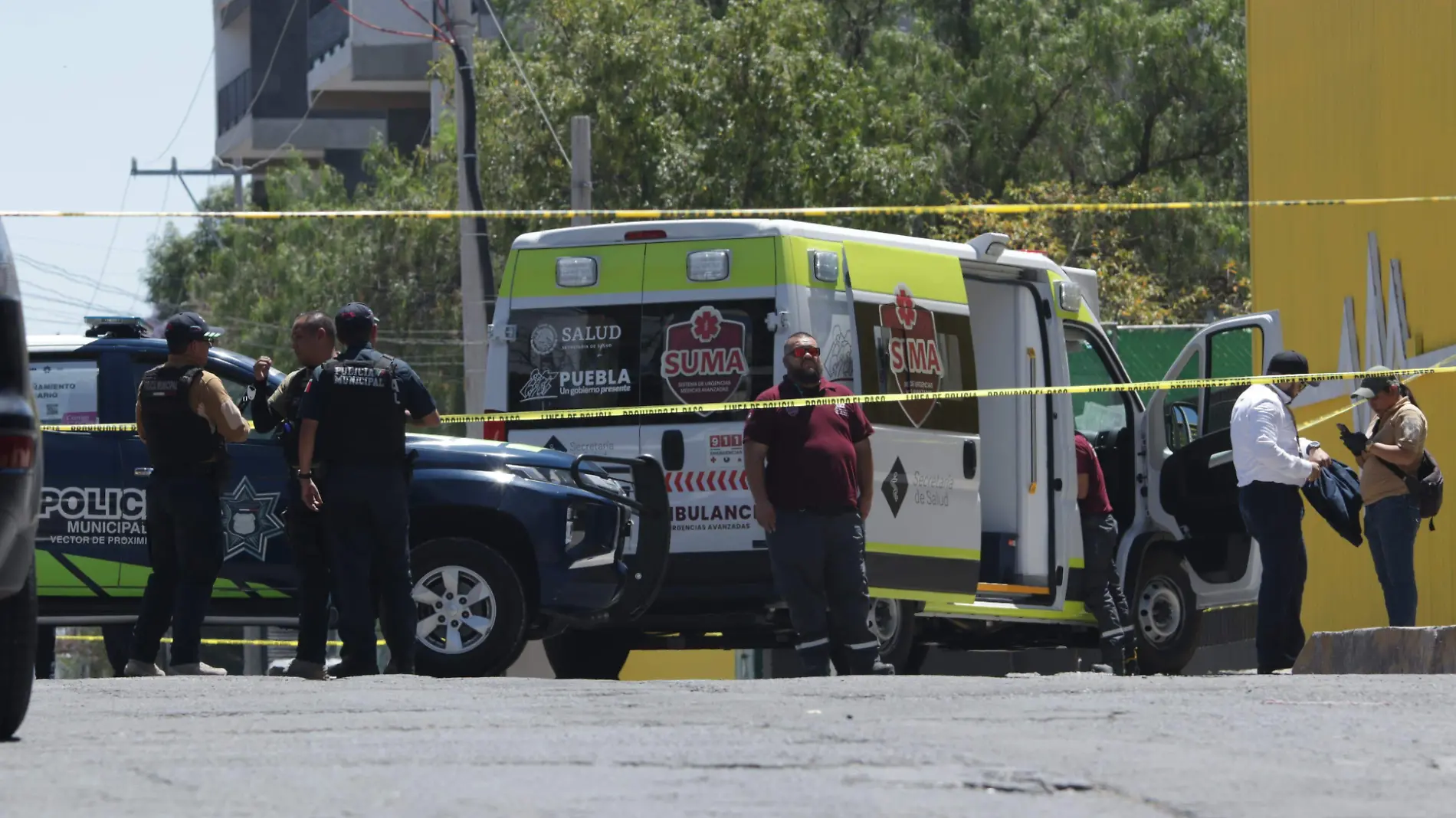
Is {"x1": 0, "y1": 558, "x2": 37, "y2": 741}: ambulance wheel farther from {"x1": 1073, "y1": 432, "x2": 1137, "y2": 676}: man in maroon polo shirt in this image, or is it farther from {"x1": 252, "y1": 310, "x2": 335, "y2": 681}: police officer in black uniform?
{"x1": 1073, "y1": 432, "x2": 1137, "y2": 676}: man in maroon polo shirt

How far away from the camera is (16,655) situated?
6195 mm

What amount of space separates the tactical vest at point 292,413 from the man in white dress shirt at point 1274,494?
4.28m

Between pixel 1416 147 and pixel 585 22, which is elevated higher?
pixel 585 22

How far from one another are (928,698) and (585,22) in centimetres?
2073

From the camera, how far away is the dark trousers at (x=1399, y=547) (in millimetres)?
11477

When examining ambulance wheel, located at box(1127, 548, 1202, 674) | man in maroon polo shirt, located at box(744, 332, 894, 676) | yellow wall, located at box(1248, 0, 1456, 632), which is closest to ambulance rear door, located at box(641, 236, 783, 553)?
man in maroon polo shirt, located at box(744, 332, 894, 676)

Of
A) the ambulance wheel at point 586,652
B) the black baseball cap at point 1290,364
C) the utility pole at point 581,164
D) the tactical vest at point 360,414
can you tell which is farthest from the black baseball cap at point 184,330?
the utility pole at point 581,164

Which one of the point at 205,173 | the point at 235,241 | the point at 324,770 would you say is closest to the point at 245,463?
the point at 324,770

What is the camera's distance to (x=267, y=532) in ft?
34.4

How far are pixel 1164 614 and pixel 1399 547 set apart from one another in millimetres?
2590

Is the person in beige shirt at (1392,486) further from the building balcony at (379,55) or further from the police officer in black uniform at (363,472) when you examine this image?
the building balcony at (379,55)

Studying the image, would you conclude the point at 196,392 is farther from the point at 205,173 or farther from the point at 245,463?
the point at 205,173

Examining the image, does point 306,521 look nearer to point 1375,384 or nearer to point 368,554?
point 368,554

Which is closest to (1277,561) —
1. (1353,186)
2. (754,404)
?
(754,404)
